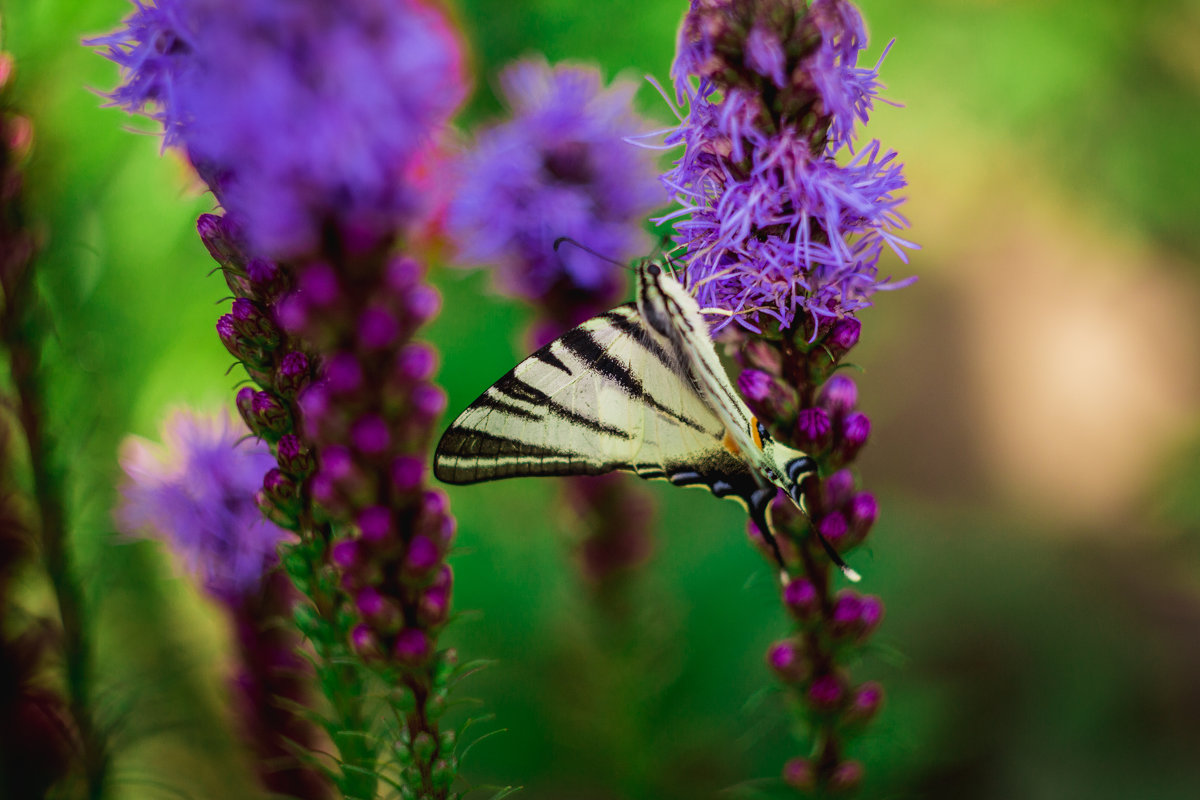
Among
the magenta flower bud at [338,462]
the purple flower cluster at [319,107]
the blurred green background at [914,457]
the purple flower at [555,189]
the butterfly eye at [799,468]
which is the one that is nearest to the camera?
the purple flower cluster at [319,107]

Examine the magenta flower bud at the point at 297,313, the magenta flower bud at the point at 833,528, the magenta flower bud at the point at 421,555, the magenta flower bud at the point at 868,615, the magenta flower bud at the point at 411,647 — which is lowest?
the magenta flower bud at the point at 411,647

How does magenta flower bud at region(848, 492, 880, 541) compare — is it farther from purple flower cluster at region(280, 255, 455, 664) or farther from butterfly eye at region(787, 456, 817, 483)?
purple flower cluster at region(280, 255, 455, 664)

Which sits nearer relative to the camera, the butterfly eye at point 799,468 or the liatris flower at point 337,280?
the liatris flower at point 337,280

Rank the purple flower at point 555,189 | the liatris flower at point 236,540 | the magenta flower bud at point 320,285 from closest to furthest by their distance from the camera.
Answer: the magenta flower bud at point 320,285 → the liatris flower at point 236,540 → the purple flower at point 555,189

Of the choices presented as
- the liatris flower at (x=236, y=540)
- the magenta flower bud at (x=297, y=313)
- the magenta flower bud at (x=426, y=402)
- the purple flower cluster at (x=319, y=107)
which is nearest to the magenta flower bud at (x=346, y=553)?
the magenta flower bud at (x=426, y=402)

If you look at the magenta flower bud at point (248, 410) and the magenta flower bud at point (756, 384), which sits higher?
the magenta flower bud at point (756, 384)

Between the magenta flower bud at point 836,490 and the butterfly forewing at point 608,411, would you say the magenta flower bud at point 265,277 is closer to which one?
the butterfly forewing at point 608,411

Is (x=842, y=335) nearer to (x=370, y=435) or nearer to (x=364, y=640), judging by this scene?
(x=370, y=435)

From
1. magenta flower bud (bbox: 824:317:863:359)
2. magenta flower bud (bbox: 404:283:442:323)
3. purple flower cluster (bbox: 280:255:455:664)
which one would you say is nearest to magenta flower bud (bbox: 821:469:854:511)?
magenta flower bud (bbox: 824:317:863:359)
